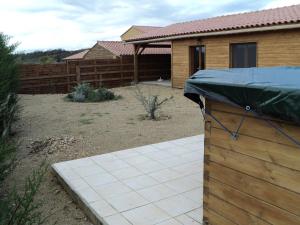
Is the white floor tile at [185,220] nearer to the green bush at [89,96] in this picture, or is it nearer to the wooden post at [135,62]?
the green bush at [89,96]

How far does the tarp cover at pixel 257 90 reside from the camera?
7.96 feet

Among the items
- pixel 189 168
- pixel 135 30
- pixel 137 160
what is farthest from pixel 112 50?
pixel 189 168

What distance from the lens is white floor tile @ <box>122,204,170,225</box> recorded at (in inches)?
152

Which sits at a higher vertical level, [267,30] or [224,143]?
[267,30]

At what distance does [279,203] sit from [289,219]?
0.14m

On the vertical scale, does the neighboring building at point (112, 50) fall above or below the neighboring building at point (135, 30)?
below

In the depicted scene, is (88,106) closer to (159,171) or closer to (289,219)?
(159,171)

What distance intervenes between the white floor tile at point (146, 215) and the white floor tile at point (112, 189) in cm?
56

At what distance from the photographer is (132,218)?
3.95 metres

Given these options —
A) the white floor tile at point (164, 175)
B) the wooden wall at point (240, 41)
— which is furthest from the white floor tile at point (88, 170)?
the wooden wall at point (240, 41)

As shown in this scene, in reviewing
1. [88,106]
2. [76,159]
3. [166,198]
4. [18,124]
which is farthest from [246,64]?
[166,198]

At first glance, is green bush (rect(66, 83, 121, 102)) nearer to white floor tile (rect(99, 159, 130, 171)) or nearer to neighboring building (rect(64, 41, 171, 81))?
neighboring building (rect(64, 41, 171, 81))

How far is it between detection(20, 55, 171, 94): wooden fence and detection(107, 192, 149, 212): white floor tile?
14555mm

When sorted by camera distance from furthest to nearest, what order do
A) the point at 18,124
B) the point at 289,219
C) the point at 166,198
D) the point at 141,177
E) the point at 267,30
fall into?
the point at 267,30 → the point at 18,124 → the point at 141,177 → the point at 166,198 → the point at 289,219
